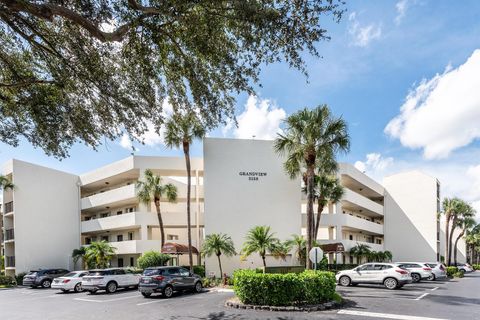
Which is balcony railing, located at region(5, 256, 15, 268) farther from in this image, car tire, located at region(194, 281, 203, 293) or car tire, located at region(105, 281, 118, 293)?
car tire, located at region(194, 281, 203, 293)

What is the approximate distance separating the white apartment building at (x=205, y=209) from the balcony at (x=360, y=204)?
0.12 meters

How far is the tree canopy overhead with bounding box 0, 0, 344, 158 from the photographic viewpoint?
8.28 m

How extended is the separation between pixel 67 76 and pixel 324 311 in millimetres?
11524

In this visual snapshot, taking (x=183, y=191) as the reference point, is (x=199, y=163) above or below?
above

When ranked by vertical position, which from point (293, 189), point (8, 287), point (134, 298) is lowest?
point (8, 287)

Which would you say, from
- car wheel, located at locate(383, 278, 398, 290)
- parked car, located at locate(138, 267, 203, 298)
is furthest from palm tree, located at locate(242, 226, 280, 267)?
car wheel, located at locate(383, 278, 398, 290)

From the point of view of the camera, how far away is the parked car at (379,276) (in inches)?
883

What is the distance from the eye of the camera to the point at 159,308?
52.0ft

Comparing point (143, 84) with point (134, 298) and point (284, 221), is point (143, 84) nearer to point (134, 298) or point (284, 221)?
point (134, 298)

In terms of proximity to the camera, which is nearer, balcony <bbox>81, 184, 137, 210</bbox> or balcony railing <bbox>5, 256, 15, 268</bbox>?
balcony <bbox>81, 184, 137, 210</bbox>

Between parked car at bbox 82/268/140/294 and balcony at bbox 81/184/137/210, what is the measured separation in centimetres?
986

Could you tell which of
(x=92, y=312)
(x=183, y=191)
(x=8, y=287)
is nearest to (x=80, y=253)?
(x=8, y=287)

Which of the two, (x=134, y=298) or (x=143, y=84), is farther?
(x=134, y=298)

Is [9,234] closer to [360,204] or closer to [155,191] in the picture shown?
[155,191]
